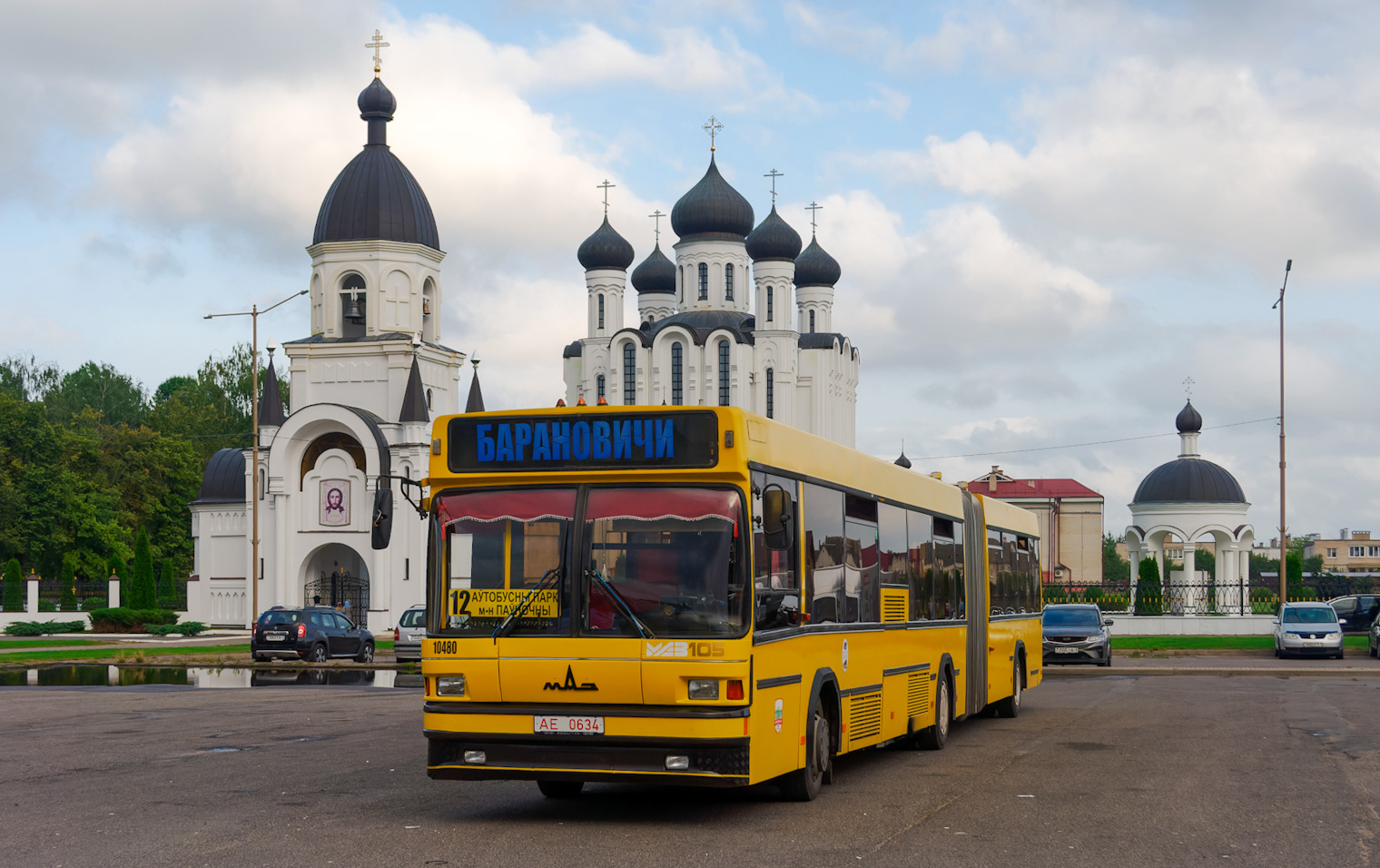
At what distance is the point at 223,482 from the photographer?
2382 inches

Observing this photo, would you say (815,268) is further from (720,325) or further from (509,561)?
(509,561)

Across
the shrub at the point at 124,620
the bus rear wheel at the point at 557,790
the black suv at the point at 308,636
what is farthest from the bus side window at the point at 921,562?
the shrub at the point at 124,620

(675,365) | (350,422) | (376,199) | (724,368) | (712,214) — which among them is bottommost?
(350,422)

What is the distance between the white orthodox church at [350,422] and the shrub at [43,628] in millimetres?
6784

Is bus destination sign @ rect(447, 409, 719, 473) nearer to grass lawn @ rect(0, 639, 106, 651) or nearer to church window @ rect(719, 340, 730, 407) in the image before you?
grass lawn @ rect(0, 639, 106, 651)

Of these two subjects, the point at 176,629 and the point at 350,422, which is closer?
the point at 176,629

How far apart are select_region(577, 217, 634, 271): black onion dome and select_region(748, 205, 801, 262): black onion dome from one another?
7472mm

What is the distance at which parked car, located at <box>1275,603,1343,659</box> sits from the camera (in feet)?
119

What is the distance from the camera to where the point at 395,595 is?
53562mm

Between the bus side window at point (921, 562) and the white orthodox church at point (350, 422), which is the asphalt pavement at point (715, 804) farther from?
the white orthodox church at point (350, 422)

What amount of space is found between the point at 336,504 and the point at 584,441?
4700 centimetres

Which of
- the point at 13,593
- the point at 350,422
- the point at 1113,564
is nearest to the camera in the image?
the point at 350,422

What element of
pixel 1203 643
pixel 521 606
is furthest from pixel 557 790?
pixel 1203 643

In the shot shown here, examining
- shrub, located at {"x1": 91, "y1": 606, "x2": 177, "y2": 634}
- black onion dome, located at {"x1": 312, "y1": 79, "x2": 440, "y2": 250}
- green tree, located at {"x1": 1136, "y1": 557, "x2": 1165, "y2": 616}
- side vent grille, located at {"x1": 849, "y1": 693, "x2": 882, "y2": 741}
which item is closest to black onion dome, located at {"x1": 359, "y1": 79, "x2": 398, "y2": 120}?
black onion dome, located at {"x1": 312, "y1": 79, "x2": 440, "y2": 250}
